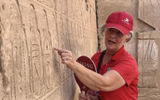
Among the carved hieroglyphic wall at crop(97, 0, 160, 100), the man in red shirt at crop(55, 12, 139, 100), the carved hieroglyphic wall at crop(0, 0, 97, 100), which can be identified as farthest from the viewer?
the carved hieroglyphic wall at crop(97, 0, 160, 100)

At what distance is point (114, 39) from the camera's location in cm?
171

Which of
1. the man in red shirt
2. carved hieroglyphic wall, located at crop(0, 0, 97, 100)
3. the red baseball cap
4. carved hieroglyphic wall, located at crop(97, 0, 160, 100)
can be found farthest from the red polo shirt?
carved hieroglyphic wall, located at crop(97, 0, 160, 100)

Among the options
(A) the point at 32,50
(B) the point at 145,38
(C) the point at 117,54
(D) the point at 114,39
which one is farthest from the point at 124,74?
(B) the point at 145,38

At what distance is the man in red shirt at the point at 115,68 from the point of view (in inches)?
57.7

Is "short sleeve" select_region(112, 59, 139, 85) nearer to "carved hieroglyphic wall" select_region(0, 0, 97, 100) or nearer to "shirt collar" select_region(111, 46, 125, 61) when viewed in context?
"shirt collar" select_region(111, 46, 125, 61)

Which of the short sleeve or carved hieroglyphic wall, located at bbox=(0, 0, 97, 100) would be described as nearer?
carved hieroglyphic wall, located at bbox=(0, 0, 97, 100)

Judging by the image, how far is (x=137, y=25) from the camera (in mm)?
5766

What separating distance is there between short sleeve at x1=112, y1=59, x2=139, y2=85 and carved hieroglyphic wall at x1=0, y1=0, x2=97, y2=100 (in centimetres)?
55

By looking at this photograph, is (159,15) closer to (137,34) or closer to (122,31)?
(137,34)

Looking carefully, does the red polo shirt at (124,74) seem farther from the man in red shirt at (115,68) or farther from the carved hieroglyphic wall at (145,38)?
the carved hieroglyphic wall at (145,38)

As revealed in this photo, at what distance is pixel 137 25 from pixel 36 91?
4.90 metres

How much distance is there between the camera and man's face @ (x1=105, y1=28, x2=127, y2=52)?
67.1 inches

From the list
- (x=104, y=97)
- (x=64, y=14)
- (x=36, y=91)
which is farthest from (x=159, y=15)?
(x=36, y=91)

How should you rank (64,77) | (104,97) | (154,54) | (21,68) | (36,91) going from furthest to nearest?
(154,54)
(64,77)
(104,97)
(36,91)
(21,68)
